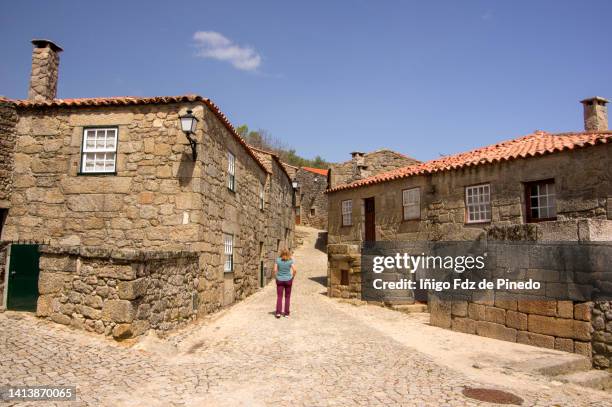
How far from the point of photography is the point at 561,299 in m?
7.63

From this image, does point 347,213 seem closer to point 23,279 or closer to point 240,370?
point 23,279

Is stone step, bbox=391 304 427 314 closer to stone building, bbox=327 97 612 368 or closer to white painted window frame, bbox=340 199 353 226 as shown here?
stone building, bbox=327 97 612 368

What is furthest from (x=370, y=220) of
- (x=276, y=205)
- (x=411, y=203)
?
(x=276, y=205)

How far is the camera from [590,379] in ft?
20.7

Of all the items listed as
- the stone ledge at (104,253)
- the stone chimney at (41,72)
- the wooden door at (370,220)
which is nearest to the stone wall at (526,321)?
the stone ledge at (104,253)

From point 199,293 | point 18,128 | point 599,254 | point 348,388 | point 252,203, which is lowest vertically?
point 348,388

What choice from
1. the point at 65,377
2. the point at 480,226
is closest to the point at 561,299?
the point at 480,226

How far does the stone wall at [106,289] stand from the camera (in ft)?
22.5

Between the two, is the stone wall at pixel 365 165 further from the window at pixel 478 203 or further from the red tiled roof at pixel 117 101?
the red tiled roof at pixel 117 101

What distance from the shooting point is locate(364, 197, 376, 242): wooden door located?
1727 centimetres

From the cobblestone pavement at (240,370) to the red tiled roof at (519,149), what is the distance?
6.77 metres

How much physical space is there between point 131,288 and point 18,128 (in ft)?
→ 21.7

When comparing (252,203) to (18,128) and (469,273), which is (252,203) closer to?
(18,128)

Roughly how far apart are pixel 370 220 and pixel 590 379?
Answer: 1146 centimetres
